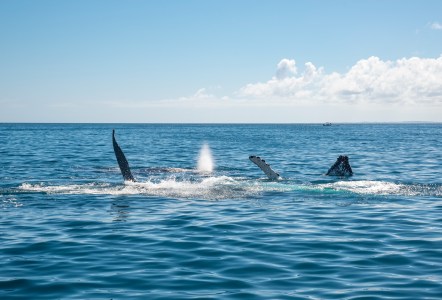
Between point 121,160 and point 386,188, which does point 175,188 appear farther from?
point 386,188

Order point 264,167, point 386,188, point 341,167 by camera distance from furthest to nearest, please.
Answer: point 341,167 < point 264,167 < point 386,188

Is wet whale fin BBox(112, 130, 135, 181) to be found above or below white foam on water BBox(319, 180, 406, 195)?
above

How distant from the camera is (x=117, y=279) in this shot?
433 inches

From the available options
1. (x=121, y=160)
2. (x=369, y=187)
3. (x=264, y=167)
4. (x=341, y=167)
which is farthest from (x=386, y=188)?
(x=121, y=160)

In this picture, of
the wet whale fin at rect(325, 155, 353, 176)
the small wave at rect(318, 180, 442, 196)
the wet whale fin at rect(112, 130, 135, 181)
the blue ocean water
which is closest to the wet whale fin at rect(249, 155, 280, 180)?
the blue ocean water

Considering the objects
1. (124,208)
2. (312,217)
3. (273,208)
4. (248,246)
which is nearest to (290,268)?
(248,246)

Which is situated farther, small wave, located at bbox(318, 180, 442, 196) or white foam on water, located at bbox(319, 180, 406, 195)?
white foam on water, located at bbox(319, 180, 406, 195)

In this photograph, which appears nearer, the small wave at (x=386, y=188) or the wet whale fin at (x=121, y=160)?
the small wave at (x=386, y=188)

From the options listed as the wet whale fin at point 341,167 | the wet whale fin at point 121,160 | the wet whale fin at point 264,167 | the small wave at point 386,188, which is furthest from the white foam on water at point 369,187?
the wet whale fin at point 121,160

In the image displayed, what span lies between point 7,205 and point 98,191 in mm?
4375

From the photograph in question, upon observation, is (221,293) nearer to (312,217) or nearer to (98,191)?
(312,217)

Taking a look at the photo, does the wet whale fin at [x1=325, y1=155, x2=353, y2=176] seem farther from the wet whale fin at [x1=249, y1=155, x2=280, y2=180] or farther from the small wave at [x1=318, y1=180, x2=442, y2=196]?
the wet whale fin at [x1=249, y1=155, x2=280, y2=180]

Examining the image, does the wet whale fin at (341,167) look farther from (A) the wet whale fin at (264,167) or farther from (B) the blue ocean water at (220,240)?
(A) the wet whale fin at (264,167)

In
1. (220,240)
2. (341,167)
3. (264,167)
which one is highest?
(264,167)
